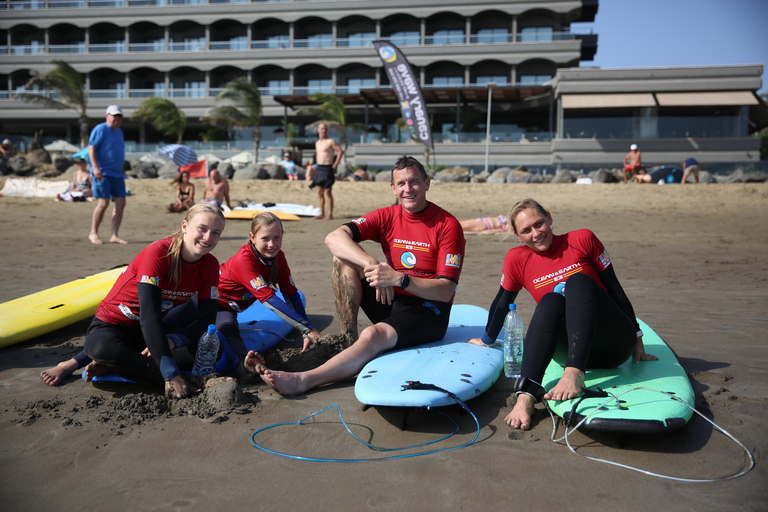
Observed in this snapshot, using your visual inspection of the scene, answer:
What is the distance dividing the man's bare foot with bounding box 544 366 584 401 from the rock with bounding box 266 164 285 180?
16.9 m

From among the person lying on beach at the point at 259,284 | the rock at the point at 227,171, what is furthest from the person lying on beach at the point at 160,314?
the rock at the point at 227,171

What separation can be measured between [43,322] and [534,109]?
31.0m

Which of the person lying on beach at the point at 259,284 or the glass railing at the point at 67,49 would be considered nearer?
the person lying on beach at the point at 259,284

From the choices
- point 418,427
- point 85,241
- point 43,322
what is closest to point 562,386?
point 418,427

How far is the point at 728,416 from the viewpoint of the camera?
9.24 ft

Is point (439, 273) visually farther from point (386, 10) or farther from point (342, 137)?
point (386, 10)

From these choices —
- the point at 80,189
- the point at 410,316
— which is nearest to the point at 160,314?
the point at 410,316

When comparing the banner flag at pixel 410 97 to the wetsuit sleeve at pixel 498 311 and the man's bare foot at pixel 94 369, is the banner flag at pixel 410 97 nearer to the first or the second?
the wetsuit sleeve at pixel 498 311

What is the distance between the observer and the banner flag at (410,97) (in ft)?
62.5

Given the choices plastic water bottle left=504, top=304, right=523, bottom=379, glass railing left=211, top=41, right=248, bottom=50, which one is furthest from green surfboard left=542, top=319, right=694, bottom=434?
glass railing left=211, top=41, right=248, bottom=50

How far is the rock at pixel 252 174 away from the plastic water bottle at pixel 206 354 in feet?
50.7

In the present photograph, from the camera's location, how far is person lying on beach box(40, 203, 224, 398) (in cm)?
304

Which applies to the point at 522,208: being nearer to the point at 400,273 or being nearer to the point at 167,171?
the point at 400,273

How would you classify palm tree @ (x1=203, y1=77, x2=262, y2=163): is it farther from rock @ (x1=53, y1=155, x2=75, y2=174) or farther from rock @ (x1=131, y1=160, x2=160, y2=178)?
rock @ (x1=53, y1=155, x2=75, y2=174)
